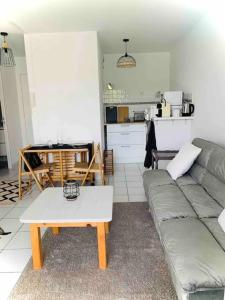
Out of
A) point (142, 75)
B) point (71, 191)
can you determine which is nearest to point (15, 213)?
point (71, 191)

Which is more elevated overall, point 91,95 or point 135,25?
point 135,25

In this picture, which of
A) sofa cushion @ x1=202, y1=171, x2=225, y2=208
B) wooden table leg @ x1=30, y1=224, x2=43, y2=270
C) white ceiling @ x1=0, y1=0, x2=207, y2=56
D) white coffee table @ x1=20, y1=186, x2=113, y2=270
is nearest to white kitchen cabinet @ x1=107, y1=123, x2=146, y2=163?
white ceiling @ x1=0, y1=0, x2=207, y2=56

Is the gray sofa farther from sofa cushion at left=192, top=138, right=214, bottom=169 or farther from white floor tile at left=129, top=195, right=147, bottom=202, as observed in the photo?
white floor tile at left=129, top=195, right=147, bottom=202

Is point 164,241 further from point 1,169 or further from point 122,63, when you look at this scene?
point 1,169

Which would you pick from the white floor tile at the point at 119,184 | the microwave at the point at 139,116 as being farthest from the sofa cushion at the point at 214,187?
the microwave at the point at 139,116

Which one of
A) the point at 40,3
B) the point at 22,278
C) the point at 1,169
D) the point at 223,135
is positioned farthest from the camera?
the point at 1,169

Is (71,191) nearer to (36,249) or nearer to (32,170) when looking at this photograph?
(36,249)

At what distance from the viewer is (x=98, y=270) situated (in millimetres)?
1990

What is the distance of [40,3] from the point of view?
8.65 ft

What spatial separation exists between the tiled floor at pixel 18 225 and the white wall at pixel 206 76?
129 cm

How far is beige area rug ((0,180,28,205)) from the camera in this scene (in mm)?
3494

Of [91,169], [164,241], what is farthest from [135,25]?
[164,241]

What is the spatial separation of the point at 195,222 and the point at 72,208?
1.00 metres

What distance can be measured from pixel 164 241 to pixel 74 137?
109 inches
